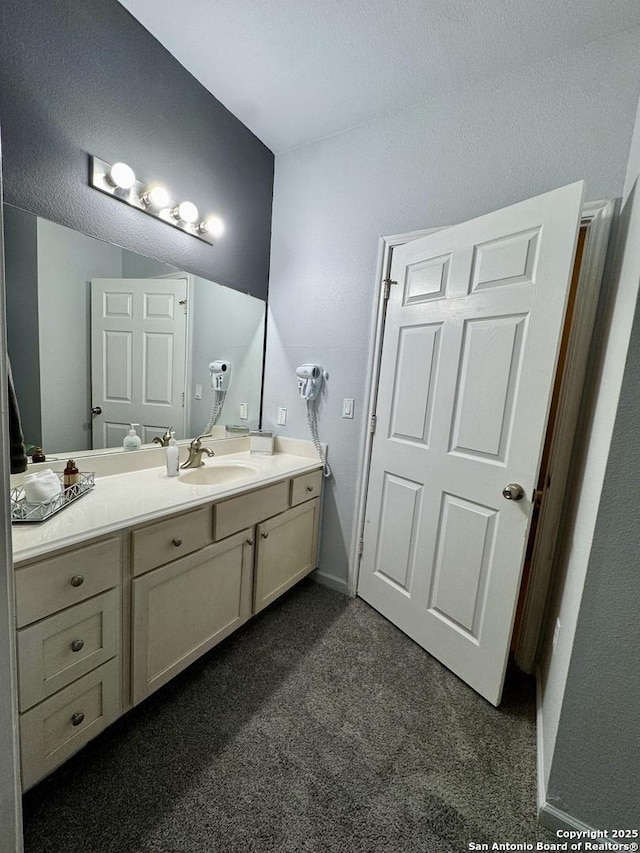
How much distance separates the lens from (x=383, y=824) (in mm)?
1026

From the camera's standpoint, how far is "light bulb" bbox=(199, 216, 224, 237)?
187 centimetres

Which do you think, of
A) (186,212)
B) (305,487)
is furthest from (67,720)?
(186,212)

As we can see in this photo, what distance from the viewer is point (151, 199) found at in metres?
1.60

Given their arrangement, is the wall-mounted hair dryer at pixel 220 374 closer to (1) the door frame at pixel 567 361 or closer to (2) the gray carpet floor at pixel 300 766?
(1) the door frame at pixel 567 361

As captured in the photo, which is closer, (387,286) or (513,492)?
(513,492)

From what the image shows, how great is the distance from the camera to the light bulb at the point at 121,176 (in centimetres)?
143

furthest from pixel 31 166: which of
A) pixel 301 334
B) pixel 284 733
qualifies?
pixel 284 733

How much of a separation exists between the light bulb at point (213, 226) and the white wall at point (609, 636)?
1.81 metres

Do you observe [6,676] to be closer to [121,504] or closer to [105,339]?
[121,504]

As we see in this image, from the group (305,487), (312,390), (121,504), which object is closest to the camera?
(121,504)

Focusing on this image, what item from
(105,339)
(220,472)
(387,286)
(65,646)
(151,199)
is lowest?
(65,646)

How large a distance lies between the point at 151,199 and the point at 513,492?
201cm

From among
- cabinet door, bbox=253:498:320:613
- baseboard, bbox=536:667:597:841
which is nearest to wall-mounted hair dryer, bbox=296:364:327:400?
cabinet door, bbox=253:498:320:613

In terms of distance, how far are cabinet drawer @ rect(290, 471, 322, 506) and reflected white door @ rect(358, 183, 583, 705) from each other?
37 cm
